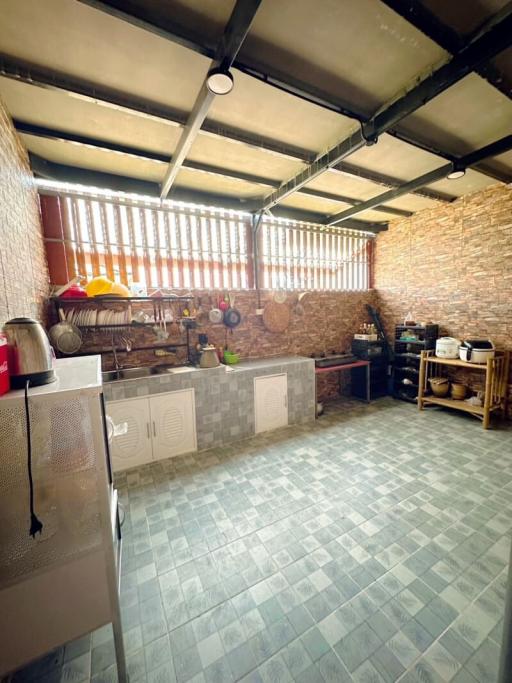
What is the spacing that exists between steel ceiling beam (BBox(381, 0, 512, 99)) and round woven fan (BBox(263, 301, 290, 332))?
9.84ft

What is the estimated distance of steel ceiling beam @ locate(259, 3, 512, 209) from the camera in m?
1.56

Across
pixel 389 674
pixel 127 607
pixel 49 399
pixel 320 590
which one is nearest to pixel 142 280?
pixel 49 399

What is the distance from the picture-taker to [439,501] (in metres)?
2.16

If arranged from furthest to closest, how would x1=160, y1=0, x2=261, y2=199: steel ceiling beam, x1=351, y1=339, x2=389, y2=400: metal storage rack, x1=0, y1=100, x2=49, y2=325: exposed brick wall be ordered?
x1=351, y1=339, x2=389, y2=400: metal storage rack < x1=0, y1=100, x2=49, y2=325: exposed brick wall < x1=160, y1=0, x2=261, y2=199: steel ceiling beam

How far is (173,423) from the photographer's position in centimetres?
299

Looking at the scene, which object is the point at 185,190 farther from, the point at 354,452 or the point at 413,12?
the point at 354,452

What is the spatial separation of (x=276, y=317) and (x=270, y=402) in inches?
54.8

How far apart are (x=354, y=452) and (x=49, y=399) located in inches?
115

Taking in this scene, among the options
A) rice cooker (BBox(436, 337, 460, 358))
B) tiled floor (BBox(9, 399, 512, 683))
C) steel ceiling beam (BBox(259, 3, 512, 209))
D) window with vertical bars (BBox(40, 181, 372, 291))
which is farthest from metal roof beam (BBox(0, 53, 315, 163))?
rice cooker (BBox(436, 337, 460, 358))

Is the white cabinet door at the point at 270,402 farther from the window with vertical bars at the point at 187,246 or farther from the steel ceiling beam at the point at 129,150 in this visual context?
the steel ceiling beam at the point at 129,150

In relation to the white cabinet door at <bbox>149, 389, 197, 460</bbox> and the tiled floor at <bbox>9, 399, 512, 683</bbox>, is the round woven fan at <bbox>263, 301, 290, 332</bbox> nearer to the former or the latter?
the white cabinet door at <bbox>149, 389, 197, 460</bbox>

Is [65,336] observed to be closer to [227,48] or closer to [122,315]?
[122,315]

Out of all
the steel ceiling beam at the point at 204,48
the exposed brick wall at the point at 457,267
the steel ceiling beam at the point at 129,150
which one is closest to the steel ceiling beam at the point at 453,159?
the steel ceiling beam at the point at 204,48

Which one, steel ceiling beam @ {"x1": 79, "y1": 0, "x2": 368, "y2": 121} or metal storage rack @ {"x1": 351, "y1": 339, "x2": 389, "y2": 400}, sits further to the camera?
metal storage rack @ {"x1": 351, "y1": 339, "x2": 389, "y2": 400}
